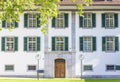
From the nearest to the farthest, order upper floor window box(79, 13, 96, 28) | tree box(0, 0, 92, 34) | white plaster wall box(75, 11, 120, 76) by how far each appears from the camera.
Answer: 1. tree box(0, 0, 92, 34)
2. white plaster wall box(75, 11, 120, 76)
3. upper floor window box(79, 13, 96, 28)

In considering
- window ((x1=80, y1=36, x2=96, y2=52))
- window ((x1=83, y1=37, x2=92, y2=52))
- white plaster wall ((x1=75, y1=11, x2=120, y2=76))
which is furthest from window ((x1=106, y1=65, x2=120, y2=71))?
window ((x1=83, y1=37, x2=92, y2=52))

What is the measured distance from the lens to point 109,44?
38656mm

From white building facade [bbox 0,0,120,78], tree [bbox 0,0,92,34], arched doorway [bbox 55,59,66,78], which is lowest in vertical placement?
arched doorway [bbox 55,59,66,78]

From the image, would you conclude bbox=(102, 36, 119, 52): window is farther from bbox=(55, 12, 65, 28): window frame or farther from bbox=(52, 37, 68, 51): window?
bbox=(55, 12, 65, 28): window frame

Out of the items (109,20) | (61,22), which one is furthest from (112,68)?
(61,22)

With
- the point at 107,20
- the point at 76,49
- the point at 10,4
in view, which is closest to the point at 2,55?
the point at 76,49

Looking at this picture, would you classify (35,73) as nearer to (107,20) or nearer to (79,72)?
(79,72)

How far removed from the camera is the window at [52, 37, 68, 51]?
127 ft

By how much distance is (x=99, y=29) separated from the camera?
128ft

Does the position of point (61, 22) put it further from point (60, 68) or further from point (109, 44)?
point (109, 44)

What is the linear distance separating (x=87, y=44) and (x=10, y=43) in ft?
22.0

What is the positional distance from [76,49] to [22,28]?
16.6ft

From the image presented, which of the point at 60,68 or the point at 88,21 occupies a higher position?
the point at 88,21

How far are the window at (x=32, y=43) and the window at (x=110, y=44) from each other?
5.73m
